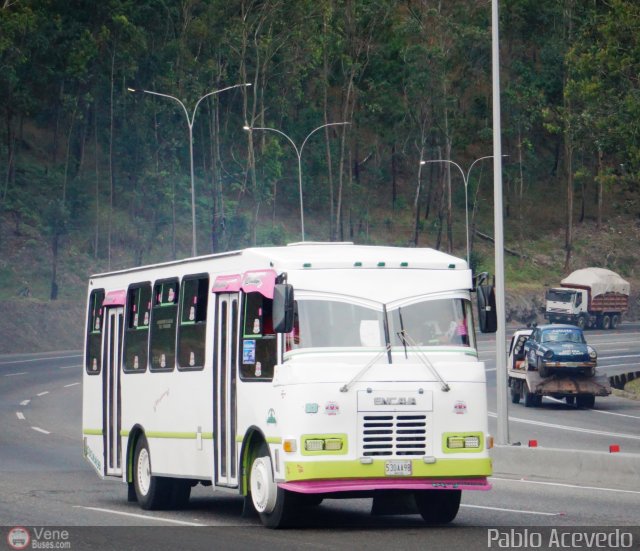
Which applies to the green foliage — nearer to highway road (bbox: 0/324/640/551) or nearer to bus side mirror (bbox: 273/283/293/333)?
highway road (bbox: 0/324/640/551)

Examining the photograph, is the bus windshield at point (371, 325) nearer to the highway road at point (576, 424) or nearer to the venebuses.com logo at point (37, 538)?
the venebuses.com logo at point (37, 538)

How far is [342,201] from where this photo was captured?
92312 mm

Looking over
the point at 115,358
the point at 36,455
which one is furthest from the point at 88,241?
the point at 115,358

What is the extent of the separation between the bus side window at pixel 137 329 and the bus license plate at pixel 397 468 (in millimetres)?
4831

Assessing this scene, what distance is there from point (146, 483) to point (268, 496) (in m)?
3.57

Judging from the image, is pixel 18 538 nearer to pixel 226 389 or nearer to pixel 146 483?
pixel 226 389

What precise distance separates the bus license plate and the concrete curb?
530 centimetres

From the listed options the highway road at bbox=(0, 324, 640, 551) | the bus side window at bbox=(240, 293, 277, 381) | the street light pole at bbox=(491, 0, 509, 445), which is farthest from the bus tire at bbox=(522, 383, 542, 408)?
the bus side window at bbox=(240, 293, 277, 381)

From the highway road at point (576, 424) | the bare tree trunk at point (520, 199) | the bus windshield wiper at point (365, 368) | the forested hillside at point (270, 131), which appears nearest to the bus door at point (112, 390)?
the bus windshield wiper at point (365, 368)

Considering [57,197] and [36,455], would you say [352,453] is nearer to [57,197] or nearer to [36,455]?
[36,455]

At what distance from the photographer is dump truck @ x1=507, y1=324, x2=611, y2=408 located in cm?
3688

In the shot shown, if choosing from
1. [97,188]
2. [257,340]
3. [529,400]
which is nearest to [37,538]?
[257,340]

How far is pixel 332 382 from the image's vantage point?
1344 centimetres

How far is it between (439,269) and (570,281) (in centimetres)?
6744
